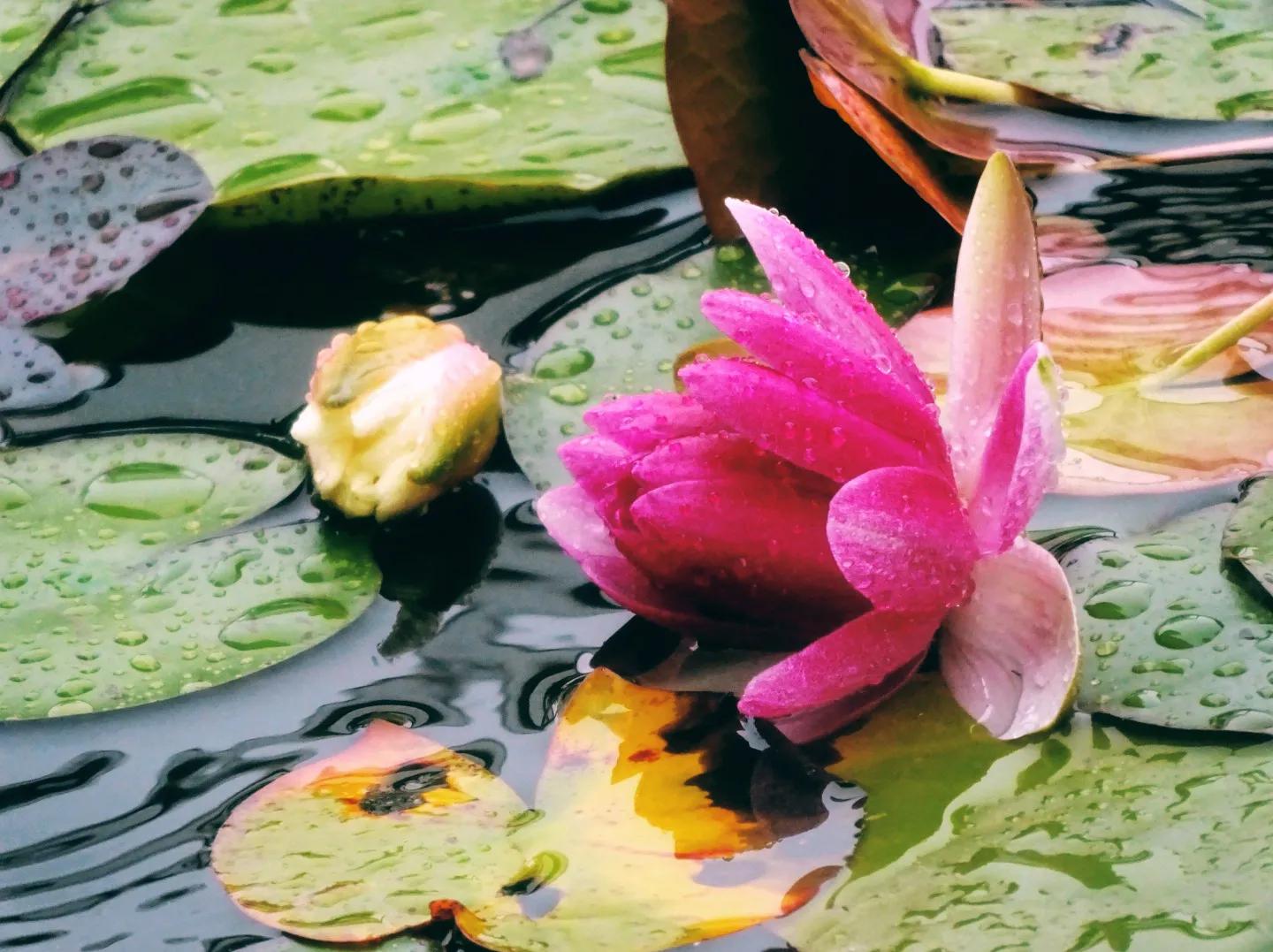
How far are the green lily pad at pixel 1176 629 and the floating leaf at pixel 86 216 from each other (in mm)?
839

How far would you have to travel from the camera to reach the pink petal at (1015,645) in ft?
2.32

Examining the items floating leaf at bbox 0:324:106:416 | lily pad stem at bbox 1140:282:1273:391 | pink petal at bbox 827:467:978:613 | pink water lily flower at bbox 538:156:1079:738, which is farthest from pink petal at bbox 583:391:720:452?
floating leaf at bbox 0:324:106:416

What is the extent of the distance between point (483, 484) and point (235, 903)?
370mm

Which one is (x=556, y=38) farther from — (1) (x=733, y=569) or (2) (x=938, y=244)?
(1) (x=733, y=569)

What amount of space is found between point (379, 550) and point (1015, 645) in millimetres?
449

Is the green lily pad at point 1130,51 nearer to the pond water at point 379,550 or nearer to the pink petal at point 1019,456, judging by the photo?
the pond water at point 379,550

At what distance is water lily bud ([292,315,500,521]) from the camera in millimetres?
903

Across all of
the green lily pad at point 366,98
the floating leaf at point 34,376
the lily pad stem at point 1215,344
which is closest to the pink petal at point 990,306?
the lily pad stem at point 1215,344

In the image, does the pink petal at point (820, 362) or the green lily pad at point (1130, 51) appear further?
the green lily pad at point (1130, 51)

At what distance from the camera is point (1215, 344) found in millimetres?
935

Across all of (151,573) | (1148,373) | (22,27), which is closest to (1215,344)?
(1148,373)

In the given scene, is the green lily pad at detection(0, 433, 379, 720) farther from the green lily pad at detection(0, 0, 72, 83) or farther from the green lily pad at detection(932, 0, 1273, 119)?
the green lily pad at detection(932, 0, 1273, 119)

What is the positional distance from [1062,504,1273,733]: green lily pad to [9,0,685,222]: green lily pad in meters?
0.60

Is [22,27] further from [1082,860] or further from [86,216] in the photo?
[1082,860]
